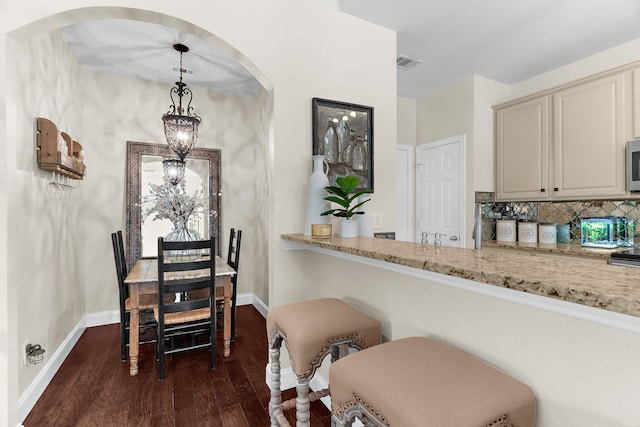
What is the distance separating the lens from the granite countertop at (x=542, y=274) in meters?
0.70

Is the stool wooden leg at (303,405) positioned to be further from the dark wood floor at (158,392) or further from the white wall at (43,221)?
the white wall at (43,221)

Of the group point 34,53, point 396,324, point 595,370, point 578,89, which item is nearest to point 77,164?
point 34,53

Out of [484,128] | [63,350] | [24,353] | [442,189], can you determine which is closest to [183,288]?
[24,353]

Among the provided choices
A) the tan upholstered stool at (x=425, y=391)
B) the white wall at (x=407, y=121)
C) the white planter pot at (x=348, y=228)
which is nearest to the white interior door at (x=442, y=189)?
the white wall at (x=407, y=121)

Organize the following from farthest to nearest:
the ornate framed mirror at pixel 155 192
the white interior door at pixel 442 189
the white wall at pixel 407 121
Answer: the white wall at pixel 407 121 < the white interior door at pixel 442 189 < the ornate framed mirror at pixel 155 192

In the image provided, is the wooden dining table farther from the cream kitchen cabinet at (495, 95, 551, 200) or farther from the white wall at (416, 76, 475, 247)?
the cream kitchen cabinet at (495, 95, 551, 200)

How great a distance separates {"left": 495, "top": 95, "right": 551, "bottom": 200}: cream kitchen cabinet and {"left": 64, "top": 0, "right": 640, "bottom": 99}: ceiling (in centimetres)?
46

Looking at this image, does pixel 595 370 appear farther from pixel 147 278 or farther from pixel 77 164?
pixel 77 164

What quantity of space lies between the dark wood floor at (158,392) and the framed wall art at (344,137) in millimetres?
1574

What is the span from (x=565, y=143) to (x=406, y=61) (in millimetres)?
1738

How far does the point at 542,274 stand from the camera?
34.5 inches

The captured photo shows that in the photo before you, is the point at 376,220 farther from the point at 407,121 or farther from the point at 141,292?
the point at 407,121

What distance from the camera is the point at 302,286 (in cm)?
229

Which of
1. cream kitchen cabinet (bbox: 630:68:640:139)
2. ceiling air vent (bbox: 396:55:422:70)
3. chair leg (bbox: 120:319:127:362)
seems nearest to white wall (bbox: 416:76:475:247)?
ceiling air vent (bbox: 396:55:422:70)
